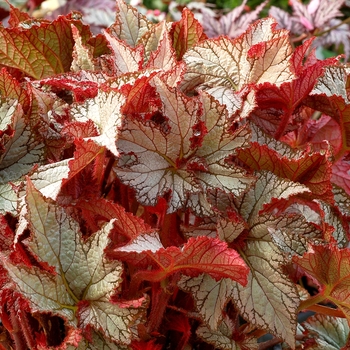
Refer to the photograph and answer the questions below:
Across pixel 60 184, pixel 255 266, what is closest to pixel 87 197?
pixel 60 184

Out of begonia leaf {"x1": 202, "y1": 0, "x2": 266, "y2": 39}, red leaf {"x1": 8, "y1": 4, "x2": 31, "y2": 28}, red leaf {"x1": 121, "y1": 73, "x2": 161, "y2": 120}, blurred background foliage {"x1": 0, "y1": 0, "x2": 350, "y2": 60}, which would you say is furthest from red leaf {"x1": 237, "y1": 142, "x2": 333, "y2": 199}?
begonia leaf {"x1": 202, "y1": 0, "x2": 266, "y2": 39}

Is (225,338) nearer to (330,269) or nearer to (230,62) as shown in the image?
(330,269)

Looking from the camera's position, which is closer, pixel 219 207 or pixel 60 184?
pixel 60 184

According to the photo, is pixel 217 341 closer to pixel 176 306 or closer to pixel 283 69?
pixel 176 306

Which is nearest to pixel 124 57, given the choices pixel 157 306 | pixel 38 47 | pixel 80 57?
pixel 80 57

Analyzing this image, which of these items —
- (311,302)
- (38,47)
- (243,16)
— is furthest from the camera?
(243,16)

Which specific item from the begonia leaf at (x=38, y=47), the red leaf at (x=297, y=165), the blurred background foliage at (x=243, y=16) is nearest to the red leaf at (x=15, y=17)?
the begonia leaf at (x=38, y=47)
